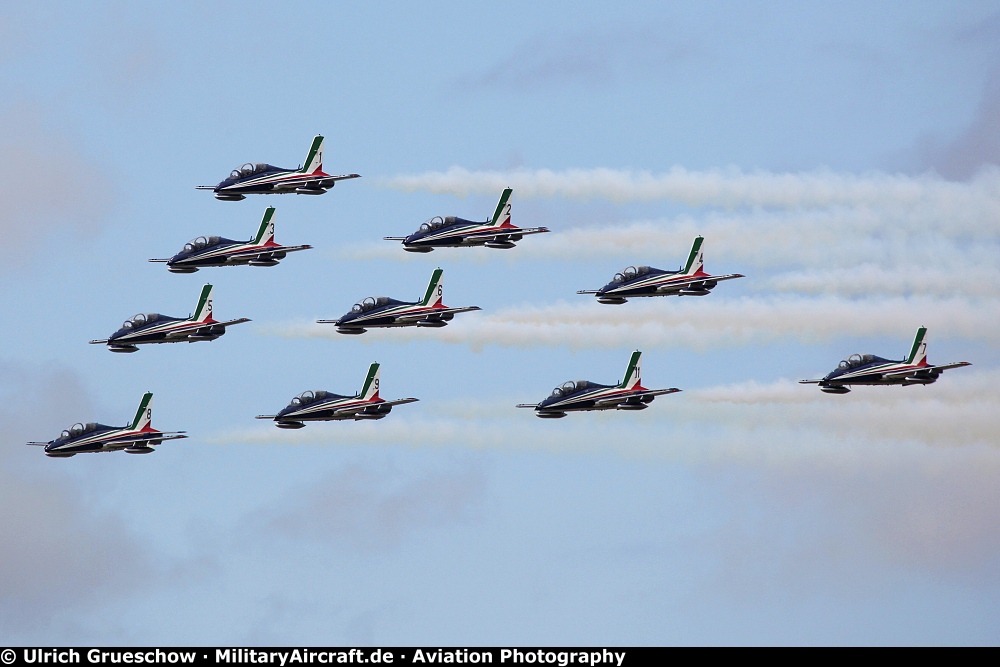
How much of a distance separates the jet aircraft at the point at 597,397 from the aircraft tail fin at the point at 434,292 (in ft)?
33.1

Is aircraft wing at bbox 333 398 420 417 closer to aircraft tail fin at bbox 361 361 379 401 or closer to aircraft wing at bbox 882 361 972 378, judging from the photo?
aircraft tail fin at bbox 361 361 379 401

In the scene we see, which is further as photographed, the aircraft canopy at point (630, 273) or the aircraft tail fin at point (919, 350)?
the aircraft canopy at point (630, 273)

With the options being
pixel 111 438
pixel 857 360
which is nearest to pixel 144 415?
pixel 111 438

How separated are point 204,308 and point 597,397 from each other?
29.0 metres

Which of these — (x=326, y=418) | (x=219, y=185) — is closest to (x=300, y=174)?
(x=219, y=185)

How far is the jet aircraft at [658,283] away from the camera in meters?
174

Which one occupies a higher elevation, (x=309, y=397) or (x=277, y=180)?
(x=277, y=180)

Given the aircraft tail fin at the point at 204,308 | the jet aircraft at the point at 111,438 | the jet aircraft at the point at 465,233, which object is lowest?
the jet aircraft at the point at 111,438

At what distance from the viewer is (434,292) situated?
582ft

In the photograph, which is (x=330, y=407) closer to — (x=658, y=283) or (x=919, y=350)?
(x=658, y=283)

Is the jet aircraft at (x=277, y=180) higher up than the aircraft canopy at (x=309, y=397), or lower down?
higher up

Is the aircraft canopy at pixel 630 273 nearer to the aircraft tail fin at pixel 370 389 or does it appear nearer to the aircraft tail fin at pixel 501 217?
the aircraft tail fin at pixel 501 217

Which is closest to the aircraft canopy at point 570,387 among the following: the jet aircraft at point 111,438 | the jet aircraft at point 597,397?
the jet aircraft at point 597,397
